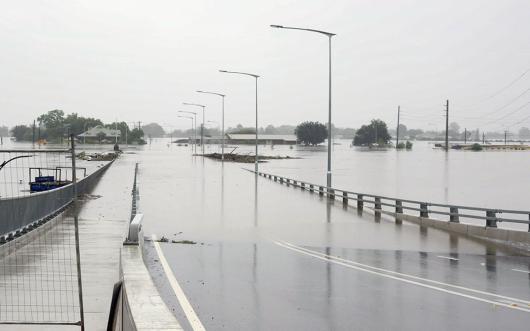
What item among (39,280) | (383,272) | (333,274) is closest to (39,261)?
(39,280)

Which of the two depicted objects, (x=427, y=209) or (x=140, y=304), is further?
(x=427, y=209)

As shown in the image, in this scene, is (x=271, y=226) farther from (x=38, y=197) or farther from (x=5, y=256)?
(x=5, y=256)

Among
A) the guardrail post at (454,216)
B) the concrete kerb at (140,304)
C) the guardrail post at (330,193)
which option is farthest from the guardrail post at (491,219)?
the guardrail post at (330,193)

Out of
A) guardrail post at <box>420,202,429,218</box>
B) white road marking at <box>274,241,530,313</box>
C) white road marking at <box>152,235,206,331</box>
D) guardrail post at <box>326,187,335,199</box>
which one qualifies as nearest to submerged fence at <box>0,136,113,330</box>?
white road marking at <box>152,235,206,331</box>

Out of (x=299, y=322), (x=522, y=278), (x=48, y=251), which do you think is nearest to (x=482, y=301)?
(x=522, y=278)

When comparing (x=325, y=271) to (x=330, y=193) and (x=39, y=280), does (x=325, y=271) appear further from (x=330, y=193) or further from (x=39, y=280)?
(x=330, y=193)

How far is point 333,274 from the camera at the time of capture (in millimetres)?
13031

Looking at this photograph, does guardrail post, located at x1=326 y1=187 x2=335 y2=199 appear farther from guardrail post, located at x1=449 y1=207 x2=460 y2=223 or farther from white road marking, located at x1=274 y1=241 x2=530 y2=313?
white road marking, located at x1=274 y1=241 x2=530 y2=313

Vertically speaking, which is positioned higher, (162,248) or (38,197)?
(38,197)

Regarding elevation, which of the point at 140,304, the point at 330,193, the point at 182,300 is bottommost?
the point at 330,193

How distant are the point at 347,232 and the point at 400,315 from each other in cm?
1113

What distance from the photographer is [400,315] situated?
9.50m

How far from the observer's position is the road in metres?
9.34

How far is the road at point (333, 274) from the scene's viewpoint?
9344 mm
